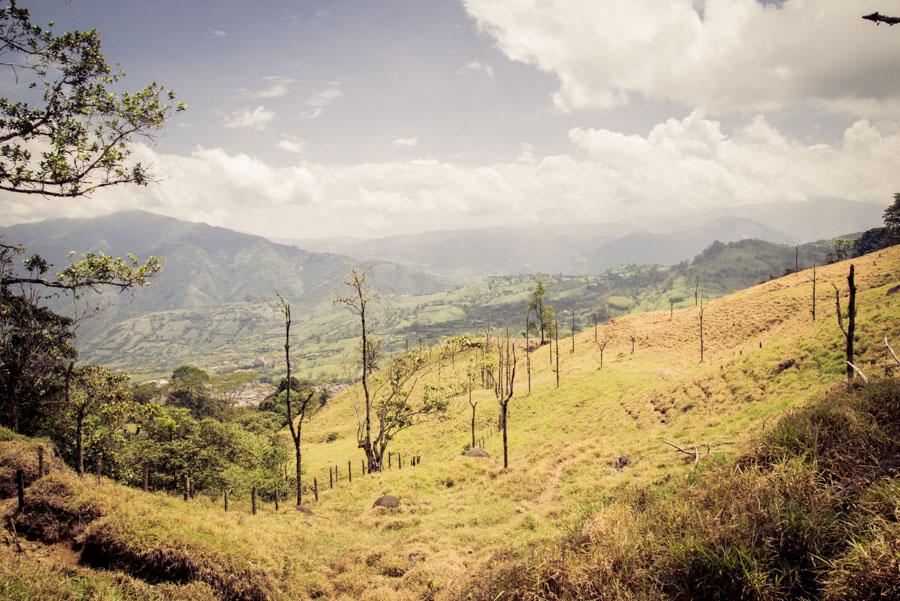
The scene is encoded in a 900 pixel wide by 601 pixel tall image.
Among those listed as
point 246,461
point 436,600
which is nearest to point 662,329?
point 246,461

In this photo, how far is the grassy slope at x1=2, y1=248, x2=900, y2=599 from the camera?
43.2ft

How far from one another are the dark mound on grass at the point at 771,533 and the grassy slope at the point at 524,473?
3144 mm

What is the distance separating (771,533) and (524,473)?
2303cm

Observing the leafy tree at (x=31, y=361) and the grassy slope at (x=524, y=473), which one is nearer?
the grassy slope at (x=524, y=473)

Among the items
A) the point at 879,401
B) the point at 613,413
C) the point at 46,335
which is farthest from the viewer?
the point at 613,413

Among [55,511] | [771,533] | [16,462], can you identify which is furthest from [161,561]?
[771,533]

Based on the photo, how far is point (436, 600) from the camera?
11.1 metres

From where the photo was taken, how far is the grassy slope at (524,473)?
13.2 meters

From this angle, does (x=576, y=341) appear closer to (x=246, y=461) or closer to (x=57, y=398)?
(x=246, y=461)

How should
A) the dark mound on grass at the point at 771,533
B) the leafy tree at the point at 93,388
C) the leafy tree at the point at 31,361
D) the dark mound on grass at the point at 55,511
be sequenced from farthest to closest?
the leafy tree at the point at 93,388 → the leafy tree at the point at 31,361 → the dark mound on grass at the point at 55,511 → the dark mound on grass at the point at 771,533

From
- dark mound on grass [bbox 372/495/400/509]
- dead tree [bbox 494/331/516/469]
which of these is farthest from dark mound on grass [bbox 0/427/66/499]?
dead tree [bbox 494/331/516/469]

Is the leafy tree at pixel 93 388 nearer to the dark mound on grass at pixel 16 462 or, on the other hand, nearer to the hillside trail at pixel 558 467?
the dark mound on grass at pixel 16 462

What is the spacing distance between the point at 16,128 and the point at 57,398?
24960 mm

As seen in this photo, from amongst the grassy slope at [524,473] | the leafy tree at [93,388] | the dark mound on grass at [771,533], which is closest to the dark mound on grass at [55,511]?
the grassy slope at [524,473]
